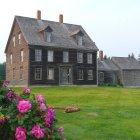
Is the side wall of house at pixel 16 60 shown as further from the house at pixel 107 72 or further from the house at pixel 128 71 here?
the house at pixel 128 71

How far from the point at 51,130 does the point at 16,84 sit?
4045 cm

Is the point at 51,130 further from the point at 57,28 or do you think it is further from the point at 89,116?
the point at 57,28

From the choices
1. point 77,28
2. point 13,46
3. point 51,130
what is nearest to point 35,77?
point 13,46

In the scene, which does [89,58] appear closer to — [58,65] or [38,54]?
[58,65]

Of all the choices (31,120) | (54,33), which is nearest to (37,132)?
(31,120)

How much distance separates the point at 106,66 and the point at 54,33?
19.7 m

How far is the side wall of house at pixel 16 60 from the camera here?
4425 centimetres

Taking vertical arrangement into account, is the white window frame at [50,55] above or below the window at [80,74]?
above

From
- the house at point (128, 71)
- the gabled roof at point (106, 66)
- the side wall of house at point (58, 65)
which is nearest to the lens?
the side wall of house at point (58, 65)

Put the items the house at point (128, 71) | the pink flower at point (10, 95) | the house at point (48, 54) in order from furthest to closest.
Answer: the house at point (128, 71), the house at point (48, 54), the pink flower at point (10, 95)

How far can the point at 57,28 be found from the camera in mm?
49281

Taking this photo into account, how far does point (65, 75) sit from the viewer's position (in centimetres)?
4703

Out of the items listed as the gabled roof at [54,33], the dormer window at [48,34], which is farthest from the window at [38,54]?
the dormer window at [48,34]

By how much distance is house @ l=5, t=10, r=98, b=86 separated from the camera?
44.0 metres
